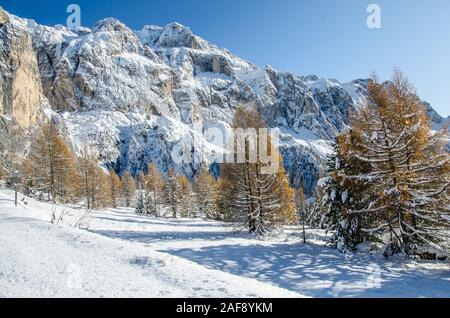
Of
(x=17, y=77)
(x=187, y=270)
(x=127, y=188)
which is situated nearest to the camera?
(x=187, y=270)

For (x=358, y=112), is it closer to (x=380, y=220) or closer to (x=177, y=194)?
(x=380, y=220)

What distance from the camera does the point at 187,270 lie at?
10219mm

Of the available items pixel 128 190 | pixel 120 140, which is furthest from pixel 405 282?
pixel 120 140

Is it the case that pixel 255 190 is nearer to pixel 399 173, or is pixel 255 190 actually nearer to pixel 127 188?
pixel 399 173

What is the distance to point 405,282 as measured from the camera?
11453 mm

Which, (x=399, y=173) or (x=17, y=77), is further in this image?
(x=17, y=77)

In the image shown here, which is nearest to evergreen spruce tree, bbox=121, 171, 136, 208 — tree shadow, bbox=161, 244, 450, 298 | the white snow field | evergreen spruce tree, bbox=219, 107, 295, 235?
evergreen spruce tree, bbox=219, 107, 295, 235

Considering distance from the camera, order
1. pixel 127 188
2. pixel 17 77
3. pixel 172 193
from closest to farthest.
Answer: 1. pixel 172 193
2. pixel 127 188
3. pixel 17 77

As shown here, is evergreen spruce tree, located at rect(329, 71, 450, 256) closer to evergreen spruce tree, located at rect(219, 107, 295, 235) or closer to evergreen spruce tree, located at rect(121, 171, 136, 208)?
evergreen spruce tree, located at rect(219, 107, 295, 235)

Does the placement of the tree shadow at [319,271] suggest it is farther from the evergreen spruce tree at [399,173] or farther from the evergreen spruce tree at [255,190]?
the evergreen spruce tree at [255,190]

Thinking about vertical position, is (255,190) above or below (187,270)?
above

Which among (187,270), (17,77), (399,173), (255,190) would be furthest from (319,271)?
(17,77)

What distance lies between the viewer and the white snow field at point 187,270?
8367mm
